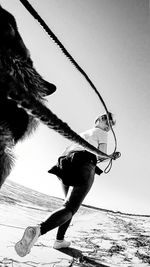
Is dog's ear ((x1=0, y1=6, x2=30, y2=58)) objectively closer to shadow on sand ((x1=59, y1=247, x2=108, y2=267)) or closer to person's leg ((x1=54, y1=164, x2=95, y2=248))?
person's leg ((x1=54, y1=164, x2=95, y2=248))

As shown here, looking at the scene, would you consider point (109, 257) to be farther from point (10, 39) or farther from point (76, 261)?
point (10, 39)

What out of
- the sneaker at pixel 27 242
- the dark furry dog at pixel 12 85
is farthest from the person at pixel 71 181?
the dark furry dog at pixel 12 85

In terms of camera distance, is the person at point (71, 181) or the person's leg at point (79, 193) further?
the person's leg at point (79, 193)

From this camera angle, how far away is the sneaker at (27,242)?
209 cm

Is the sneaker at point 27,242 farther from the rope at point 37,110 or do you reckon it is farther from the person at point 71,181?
the rope at point 37,110

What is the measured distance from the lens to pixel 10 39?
0.76 metres

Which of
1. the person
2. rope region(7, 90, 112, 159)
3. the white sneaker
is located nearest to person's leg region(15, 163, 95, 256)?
the person

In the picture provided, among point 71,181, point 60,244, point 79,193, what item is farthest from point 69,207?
point 60,244

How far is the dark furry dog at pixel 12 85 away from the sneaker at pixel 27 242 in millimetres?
1436

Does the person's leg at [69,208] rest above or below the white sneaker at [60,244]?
above

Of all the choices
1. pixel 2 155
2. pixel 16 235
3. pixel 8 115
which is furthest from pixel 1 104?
pixel 16 235

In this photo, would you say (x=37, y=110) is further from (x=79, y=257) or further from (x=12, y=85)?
(x=79, y=257)

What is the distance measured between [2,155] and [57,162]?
217 centimetres

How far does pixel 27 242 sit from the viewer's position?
2139 millimetres
